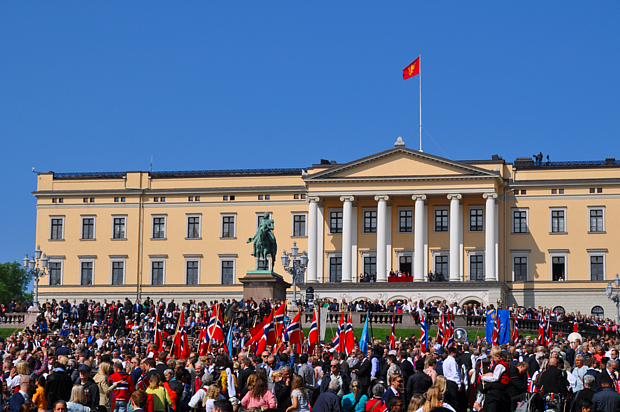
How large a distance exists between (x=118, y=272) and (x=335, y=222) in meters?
16.7

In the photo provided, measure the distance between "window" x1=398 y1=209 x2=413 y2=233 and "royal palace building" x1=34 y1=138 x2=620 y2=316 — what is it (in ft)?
0.33

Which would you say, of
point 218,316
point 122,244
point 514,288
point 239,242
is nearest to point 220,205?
point 239,242

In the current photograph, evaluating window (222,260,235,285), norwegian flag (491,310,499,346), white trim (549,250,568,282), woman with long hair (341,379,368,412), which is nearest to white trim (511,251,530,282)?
white trim (549,250,568,282)

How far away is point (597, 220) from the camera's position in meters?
68.6

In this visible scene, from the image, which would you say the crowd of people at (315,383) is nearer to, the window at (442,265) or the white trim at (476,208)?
the window at (442,265)

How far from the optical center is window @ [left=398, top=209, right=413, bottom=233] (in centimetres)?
6981

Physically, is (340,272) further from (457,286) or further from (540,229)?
(540,229)

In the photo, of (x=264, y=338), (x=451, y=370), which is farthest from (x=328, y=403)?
(x=264, y=338)

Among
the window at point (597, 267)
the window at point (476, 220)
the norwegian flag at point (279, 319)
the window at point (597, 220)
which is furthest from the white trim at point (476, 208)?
the norwegian flag at point (279, 319)

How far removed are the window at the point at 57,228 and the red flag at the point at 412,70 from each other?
2763cm

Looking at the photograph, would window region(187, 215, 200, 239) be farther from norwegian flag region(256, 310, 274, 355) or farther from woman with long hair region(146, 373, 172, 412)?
woman with long hair region(146, 373, 172, 412)

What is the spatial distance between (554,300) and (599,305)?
2951 mm

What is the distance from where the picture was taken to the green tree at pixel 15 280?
369 ft

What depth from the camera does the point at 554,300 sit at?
222ft
